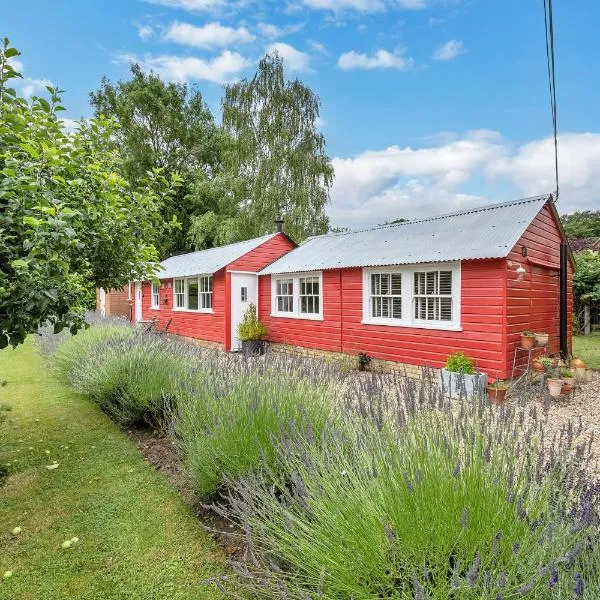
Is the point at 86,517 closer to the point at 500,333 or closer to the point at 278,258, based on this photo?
the point at 500,333

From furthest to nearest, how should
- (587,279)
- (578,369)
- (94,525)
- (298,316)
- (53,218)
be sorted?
(587,279) < (298,316) < (578,369) < (94,525) < (53,218)

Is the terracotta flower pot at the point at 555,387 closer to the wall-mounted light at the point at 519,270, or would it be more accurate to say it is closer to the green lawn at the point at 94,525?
the wall-mounted light at the point at 519,270

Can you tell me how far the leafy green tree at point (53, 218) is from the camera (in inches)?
110

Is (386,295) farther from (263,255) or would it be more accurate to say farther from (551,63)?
(263,255)

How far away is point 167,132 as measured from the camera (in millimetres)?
29141

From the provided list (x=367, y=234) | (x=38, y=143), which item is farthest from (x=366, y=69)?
(x=38, y=143)

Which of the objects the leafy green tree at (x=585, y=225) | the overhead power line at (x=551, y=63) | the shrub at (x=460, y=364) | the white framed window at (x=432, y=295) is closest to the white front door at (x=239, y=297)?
the white framed window at (x=432, y=295)

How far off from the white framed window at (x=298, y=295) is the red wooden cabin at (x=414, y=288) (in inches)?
1.3

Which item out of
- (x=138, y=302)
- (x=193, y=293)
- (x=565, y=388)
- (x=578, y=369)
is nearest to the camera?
(x=565, y=388)

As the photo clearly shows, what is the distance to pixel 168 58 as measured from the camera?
14352 millimetres

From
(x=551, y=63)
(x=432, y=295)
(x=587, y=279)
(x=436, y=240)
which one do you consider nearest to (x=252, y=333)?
(x=432, y=295)

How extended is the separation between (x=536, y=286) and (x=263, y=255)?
28.5 feet

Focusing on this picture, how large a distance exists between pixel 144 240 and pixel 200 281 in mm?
10410

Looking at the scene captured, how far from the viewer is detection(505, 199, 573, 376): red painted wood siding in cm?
772
